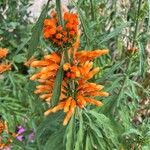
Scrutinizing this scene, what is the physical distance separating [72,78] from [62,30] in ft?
0.85

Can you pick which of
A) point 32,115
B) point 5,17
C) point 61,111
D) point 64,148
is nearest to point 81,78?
point 61,111

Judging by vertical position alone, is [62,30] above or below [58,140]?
above

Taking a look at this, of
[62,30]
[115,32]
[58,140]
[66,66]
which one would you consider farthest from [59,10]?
[58,140]

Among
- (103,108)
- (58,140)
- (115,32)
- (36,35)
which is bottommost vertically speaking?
(58,140)

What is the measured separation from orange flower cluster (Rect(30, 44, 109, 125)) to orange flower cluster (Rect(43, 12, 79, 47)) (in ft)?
0.42

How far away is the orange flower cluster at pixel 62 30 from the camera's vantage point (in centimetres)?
203

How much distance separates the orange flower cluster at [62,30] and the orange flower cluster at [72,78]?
13 centimetres

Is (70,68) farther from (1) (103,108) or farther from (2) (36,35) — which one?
(1) (103,108)

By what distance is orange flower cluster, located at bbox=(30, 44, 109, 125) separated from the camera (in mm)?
2191

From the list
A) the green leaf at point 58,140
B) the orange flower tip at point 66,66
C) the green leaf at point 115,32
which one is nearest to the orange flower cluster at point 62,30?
the orange flower tip at point 66,66

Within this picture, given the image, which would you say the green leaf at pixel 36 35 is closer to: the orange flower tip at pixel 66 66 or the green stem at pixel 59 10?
the green stem at pixel 59 10

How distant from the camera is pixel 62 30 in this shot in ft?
6.73

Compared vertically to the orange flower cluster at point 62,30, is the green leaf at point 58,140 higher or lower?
lower

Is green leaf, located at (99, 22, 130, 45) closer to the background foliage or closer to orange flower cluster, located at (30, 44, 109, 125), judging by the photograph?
the background foliage
